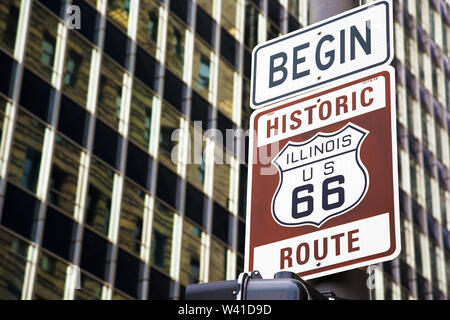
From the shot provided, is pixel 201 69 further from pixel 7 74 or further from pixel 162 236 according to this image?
pixel 7 74

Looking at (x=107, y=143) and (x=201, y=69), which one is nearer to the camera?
(x=107, y=143)

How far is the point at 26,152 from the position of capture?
25.5 meters

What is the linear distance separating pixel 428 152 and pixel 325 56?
47.1 m

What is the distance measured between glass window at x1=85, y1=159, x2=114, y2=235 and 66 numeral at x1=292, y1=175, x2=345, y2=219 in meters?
22.6

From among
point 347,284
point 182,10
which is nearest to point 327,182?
point 347,284

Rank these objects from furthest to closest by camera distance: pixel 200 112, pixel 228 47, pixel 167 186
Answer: pixel 228 47 < pixel 200 112 < pixel 167 186

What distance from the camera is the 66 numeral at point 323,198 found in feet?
15.8

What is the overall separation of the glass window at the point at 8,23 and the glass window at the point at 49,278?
5664 millimetres

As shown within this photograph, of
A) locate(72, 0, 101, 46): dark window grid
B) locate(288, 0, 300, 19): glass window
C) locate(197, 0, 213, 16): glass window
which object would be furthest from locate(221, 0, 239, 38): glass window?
locate(72, 0, 101, 46): dark window grid

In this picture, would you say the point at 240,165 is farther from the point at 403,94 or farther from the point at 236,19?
the point at 403,94

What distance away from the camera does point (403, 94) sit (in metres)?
49.9

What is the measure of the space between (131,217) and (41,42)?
228 inches

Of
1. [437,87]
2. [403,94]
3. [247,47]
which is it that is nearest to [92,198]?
[247,47]

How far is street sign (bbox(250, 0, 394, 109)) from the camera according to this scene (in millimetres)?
5242
